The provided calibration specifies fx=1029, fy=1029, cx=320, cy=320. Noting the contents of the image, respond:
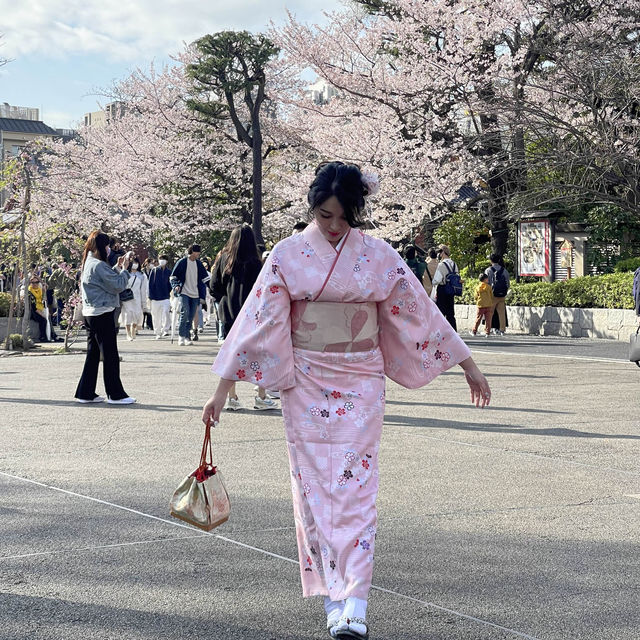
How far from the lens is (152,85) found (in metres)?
35.4

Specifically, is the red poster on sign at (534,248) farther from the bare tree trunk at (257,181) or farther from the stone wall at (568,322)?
the bare tree trunk at (257,181)

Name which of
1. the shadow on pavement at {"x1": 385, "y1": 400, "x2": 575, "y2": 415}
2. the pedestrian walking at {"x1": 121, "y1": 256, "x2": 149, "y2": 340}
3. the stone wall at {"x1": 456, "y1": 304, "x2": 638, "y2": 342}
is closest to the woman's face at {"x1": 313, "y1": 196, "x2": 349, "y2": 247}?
the shadow on pavement at {"x1": 385, "y1": 400, "x2": 575, "y2": 415}

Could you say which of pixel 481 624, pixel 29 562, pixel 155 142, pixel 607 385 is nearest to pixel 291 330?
pixel 481 624

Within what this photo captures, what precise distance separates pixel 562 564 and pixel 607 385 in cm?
771

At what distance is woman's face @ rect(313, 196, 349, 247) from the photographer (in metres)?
3.75

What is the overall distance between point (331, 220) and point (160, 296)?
18261 mm

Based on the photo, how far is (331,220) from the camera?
3.78 m

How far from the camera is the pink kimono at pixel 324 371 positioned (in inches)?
145

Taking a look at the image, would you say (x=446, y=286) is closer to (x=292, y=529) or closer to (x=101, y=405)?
(x=101, y=405)

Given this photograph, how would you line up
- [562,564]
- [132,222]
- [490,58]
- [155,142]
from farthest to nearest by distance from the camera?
[132,222] → [155,142] → [490,58] → [562,564]

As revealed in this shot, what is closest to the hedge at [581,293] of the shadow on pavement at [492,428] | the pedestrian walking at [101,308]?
the shadow on pavement at [492,428]

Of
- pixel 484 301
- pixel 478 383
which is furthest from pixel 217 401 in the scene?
pixel 484 301

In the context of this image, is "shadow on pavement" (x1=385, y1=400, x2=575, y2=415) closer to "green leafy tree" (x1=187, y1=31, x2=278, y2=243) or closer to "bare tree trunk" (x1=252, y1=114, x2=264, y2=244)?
"bare tree trunk" (x1=252, y1=114, x2=264, y2=244)

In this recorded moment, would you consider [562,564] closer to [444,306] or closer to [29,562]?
[29,562]
